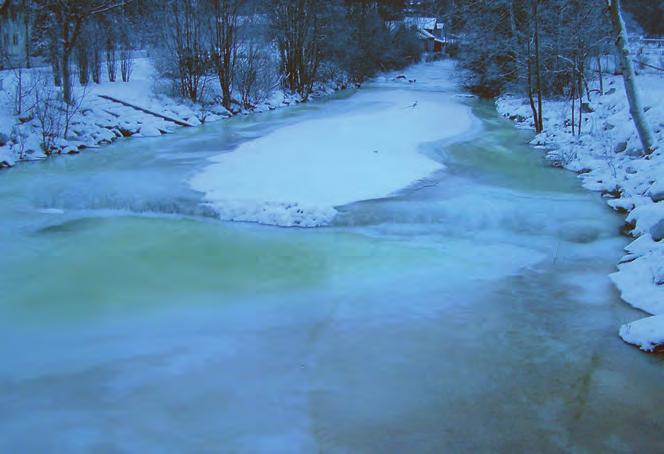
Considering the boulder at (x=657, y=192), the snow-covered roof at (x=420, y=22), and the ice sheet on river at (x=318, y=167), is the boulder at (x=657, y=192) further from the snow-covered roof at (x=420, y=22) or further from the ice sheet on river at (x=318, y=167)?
the snow-covered roof at (x=420, y=22)

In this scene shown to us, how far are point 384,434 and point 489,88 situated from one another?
29.8 m

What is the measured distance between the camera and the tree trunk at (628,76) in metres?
11.3

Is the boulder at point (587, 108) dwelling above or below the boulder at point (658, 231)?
above

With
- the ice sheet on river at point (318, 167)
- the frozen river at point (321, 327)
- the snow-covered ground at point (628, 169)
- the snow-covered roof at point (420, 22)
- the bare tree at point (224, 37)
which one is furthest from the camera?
the snow-covered roof at point (420, 22)

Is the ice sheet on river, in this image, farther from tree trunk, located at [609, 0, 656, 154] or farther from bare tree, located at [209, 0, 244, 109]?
bare tree, located at [209, 0, 244, 109]

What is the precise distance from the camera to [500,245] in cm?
884

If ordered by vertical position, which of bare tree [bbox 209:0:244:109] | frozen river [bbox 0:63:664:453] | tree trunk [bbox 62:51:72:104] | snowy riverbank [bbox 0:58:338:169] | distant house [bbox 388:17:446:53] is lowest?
frozen river [bbox 0:63:664:453]

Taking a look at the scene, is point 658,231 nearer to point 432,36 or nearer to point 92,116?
point 92,116

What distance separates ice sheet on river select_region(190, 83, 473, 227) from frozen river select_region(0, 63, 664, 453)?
22 centimetres

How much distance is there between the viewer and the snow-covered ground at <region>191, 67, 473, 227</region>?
10164 mm

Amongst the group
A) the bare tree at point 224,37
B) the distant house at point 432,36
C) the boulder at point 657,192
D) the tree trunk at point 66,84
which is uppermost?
the distant house at point 432,36

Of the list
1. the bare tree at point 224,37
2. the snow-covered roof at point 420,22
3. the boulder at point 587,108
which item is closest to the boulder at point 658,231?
the boulder at point 587,108

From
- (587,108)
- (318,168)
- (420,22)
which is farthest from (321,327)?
(420,22)

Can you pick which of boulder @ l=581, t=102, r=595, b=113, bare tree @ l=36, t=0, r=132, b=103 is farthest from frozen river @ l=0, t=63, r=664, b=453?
boulder @ l=581, t=102, r=595, b=113
